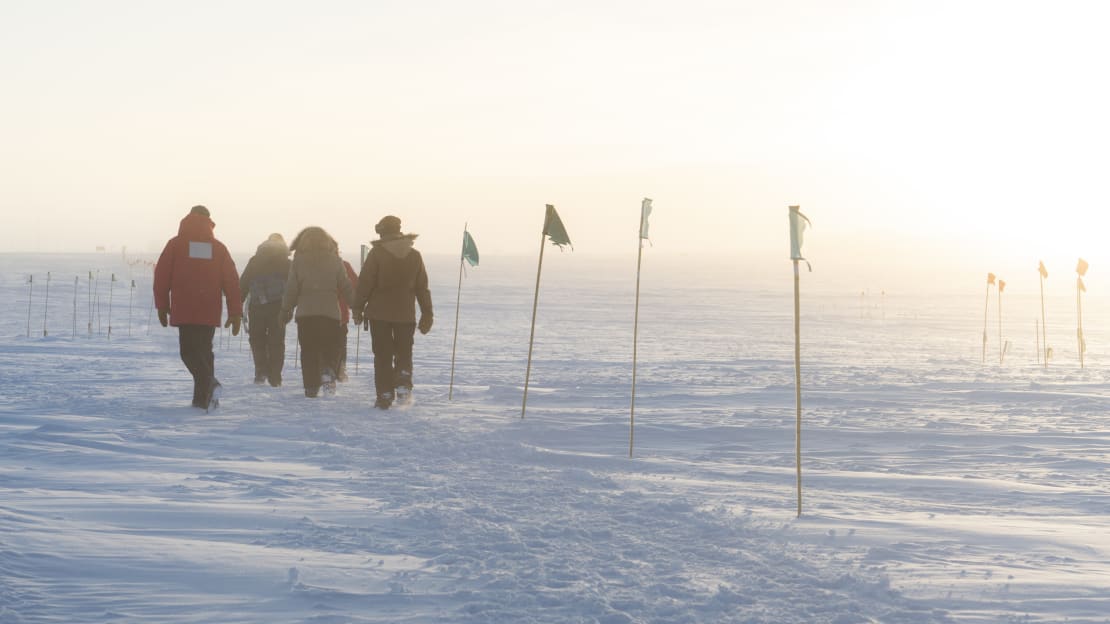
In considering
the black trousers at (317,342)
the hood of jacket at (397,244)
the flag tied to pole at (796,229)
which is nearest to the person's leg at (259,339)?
the black trousers at (317,342)

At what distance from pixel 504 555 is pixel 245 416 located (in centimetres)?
443

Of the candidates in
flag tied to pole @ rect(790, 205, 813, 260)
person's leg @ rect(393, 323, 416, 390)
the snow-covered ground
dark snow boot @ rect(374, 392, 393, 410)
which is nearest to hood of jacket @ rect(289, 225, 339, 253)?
person's leg @ rect(393, 323, 416, 390)

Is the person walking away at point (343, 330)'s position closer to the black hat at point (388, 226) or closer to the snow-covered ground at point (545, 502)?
the snow-covered ground at point (545, 502)

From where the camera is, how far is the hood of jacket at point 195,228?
8273mm

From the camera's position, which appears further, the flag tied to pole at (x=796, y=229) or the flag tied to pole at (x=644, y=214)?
the flag tied to pole at (x=644, y=214)

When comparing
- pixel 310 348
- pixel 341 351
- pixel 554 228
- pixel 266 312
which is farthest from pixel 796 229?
pixel 266 312

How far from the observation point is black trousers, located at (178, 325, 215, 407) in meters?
8.09

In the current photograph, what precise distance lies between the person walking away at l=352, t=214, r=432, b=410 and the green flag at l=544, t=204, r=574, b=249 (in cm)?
125

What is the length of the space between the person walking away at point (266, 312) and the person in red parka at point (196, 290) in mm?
1770

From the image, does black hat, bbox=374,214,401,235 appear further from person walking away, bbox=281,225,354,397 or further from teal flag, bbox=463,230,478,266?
teal flag, bbox=463,230,478,266

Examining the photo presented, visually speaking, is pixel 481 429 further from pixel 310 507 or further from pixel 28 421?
pixel 28 421

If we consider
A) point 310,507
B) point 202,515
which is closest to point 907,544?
point 310,507

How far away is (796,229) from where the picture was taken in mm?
5324

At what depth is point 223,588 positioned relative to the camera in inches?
143
